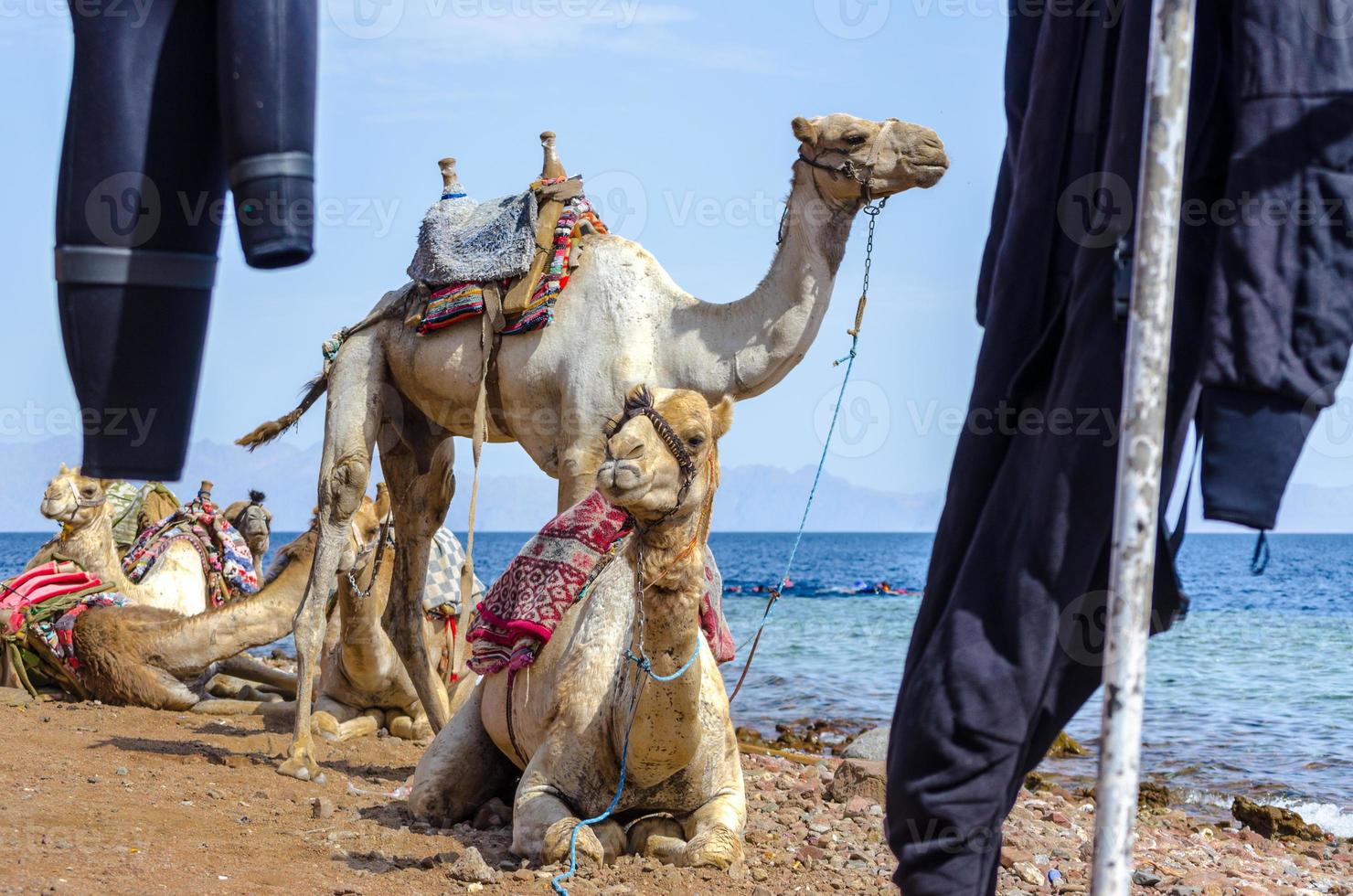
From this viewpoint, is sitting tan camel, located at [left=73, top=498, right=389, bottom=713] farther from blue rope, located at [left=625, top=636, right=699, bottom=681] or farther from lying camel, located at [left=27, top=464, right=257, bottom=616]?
blue rope, located at [left=625, top=636, right=699, bottom=681]

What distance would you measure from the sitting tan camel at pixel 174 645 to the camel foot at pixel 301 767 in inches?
105

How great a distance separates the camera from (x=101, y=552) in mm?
11430

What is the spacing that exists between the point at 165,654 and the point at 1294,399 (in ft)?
30.5

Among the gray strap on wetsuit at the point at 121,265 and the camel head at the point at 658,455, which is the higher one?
the gray strap on wetsuit at the point at 121,265

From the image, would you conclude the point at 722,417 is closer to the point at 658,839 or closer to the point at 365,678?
the point at 658,839

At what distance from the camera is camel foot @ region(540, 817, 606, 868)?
5312 mm

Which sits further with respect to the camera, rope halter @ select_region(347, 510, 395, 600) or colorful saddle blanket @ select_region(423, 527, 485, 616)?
colorful saddle blanket @ select_region(423, 527, 485, 616)

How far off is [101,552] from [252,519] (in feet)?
6.01

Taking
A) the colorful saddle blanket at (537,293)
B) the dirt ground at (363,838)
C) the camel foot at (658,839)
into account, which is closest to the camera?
the dirt ground at (363,838)

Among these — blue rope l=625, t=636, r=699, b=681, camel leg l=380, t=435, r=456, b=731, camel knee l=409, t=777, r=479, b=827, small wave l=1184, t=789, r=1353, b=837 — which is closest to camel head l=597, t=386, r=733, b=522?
blue rope l=625, t=636, r=699, b=681

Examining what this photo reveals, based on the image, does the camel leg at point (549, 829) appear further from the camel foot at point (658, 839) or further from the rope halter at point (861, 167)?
the rope halter at point (861, 167)

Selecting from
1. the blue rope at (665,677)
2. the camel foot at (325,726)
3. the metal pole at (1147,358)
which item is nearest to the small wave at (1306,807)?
the camel foot at (325,726)

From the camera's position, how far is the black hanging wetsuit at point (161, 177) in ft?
7.08

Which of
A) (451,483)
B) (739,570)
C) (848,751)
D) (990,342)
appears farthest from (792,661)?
(739,570)
